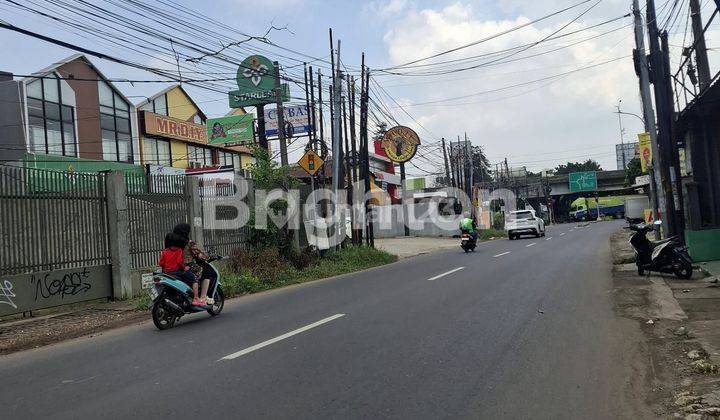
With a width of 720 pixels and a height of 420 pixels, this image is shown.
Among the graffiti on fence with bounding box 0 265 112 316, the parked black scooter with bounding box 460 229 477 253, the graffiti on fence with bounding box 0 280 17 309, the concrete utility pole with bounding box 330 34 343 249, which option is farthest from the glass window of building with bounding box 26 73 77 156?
the parked black scooter with bounding box 460 229 477 253

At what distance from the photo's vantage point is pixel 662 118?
14703mm

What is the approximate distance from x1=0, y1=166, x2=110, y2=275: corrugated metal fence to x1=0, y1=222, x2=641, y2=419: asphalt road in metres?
3.01

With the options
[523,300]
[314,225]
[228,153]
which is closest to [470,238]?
[314,225]

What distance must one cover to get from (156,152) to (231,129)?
633cm

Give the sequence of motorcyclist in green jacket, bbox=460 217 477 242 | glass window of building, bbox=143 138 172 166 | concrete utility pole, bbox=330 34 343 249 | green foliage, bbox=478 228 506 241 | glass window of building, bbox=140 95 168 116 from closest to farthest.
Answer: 1. concrete utility pole, bbox=330 34 343 249
2. motorcyclist in green jacket, bbox=460 217 477 242
3. glass window of building, bbox=143 138 172 166
4. glass window of building, bbox=140 95 168 116
5. green foliage, bbox=478 228 506 241

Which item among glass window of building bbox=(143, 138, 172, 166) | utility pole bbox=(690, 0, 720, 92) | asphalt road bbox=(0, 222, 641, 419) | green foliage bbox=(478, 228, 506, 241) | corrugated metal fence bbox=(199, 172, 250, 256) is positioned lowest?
green foliage bbox=(478, 228, 506, 241)

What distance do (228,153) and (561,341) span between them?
44474 mm

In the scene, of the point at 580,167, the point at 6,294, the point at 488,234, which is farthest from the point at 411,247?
the point at 580,167

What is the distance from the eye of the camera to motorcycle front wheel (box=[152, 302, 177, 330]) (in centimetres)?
886

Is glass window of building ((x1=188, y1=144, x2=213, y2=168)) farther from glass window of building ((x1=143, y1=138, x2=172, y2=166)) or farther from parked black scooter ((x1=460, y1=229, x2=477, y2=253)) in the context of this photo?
parked black scooter ((x1=460, y1=229, x2=477, y2=253))

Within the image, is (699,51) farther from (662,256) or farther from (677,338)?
(677,338)

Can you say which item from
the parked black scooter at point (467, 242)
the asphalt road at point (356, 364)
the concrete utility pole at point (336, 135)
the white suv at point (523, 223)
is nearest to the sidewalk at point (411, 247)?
the parked black scooter at point (467, 242)

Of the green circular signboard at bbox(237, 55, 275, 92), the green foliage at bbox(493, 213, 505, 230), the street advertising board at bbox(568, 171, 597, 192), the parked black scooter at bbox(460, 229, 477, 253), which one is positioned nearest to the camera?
the parked black scooter at bbox(460, 229, 477, 253)

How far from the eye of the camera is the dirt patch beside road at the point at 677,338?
15.7 ft
